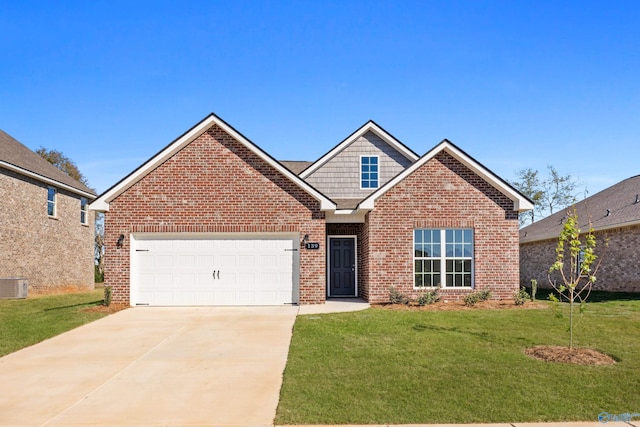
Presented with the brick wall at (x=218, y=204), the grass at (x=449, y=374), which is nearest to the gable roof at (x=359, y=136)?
the brick wall at (x=218, y=204)

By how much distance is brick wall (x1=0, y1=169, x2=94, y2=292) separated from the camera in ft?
70.8

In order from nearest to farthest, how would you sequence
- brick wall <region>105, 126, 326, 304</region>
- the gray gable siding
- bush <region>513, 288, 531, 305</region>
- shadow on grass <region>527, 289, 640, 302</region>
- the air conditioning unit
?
bush <region>513, 288, 531, 305</region> → brick wall <region>105, 126, 326, 304</region> → shadow on grass <region>527, 289, 640, 302</region> → the air conditioning unit → the gray gable siding

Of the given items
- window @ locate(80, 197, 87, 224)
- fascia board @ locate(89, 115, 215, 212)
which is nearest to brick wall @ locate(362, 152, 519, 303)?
fascia board @ locate(89, 115, 215, 212)

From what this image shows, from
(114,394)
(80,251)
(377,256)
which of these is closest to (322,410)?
(114,394)

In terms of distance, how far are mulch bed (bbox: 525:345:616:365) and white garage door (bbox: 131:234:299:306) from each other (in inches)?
341

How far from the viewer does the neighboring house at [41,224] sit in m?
21.7

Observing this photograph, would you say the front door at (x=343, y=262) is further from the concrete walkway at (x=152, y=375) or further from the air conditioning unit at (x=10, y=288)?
the air conditioning unit at (x=10, y=288)

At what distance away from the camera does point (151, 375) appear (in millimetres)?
8414

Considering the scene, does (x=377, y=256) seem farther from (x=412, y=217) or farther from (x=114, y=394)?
(x=114, y=394)

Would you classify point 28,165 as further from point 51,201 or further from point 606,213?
point 606,213

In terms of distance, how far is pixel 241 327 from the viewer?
12477 millimetres

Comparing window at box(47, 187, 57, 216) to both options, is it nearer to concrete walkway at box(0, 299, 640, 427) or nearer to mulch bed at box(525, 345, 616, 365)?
concrete walkway at box(0, 299, 640, 427)

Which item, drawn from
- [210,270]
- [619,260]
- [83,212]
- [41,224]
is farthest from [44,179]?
[619,260]

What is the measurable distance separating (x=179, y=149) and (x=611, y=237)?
18063 millimetres
